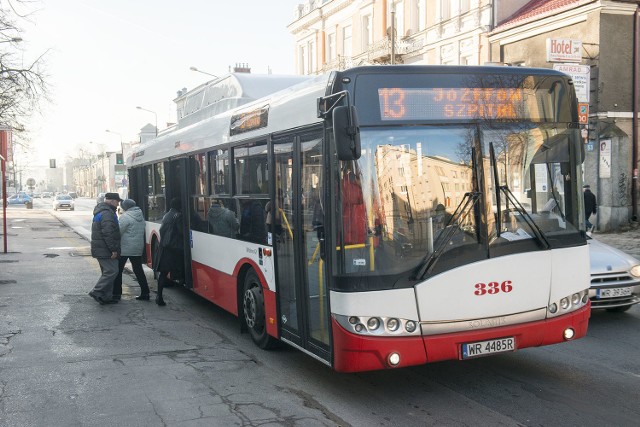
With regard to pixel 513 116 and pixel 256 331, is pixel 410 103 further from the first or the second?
pixel 256 331

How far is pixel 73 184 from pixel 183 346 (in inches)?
7607

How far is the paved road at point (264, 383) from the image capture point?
210 inches

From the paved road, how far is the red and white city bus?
45cm

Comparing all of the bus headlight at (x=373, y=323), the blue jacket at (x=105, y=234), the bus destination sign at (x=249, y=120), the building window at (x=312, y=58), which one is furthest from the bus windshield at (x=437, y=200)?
the building window at (x=312, y=58)

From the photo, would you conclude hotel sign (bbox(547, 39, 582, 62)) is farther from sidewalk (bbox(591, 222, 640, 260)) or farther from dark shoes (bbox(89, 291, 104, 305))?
dark shoes (bbox(89, 291, 104, 305))

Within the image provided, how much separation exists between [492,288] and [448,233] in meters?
0.61

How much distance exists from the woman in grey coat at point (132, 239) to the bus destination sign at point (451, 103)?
22.6ft

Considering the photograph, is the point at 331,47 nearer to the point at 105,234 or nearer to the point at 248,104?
the point at 105,234

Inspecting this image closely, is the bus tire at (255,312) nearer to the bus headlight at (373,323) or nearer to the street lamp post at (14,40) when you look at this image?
the bus headlight at (373,323)

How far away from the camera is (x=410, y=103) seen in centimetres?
554

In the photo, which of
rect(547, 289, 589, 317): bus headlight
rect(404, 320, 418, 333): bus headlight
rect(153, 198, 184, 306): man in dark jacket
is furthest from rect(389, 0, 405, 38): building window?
rect(404, 320, 418, 333): bus headlight

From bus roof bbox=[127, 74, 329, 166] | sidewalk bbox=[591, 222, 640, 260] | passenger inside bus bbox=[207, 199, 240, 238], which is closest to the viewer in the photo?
bus roof bbox=[127, 74, 329, 166]

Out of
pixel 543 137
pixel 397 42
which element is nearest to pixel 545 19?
pixel 397 42

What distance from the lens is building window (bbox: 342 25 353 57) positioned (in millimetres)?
38469
